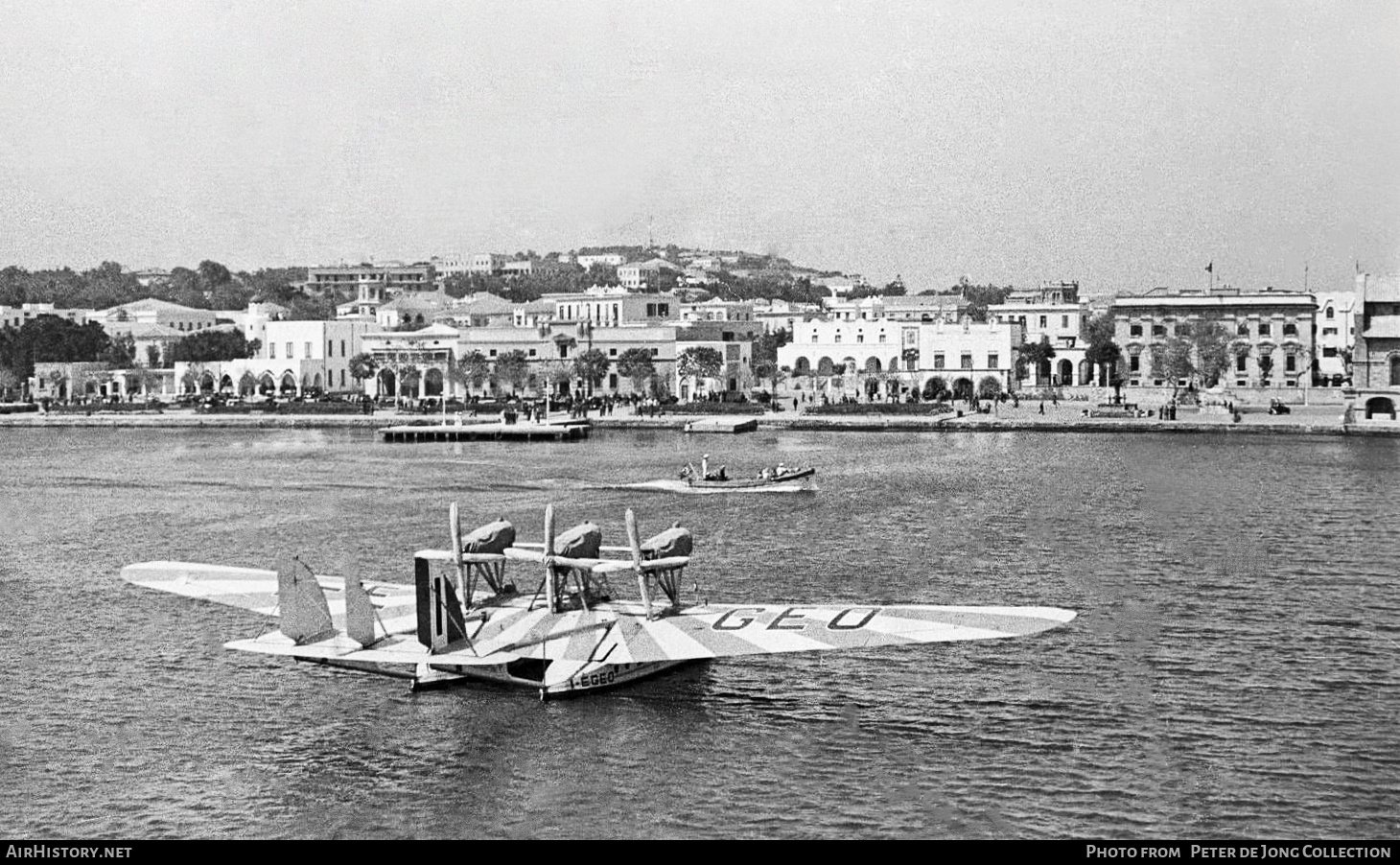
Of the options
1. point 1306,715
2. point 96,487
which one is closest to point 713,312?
point 96,487

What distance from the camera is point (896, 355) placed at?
4742 inches

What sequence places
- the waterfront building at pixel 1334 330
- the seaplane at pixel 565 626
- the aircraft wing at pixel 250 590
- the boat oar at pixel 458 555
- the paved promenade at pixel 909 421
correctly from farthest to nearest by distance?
the waterfront building at pixel 1334 330 < the paved promenade at pixel 909 421 < the aircraft wing at pixel 250 590 < the boat oar at pixel 458 555 < the seaplane at pixel 565 626

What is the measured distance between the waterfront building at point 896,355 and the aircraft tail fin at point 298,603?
90.4 metres

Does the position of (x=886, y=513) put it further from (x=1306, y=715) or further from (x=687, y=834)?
(x=687, y=834)

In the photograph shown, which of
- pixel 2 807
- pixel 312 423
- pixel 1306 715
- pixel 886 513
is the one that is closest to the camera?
pixel 2 807

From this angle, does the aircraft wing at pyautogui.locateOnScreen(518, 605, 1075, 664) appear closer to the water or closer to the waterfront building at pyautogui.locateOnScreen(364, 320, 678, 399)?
the water

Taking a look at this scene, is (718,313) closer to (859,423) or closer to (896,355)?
(896,355)

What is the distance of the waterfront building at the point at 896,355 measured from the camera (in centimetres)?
11794

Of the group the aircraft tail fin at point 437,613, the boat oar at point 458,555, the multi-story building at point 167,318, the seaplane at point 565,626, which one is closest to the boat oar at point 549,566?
the seaplane at point 565,626

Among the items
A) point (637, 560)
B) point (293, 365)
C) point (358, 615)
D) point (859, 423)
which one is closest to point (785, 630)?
point (637, 560)

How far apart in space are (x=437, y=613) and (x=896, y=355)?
93940 millimetres

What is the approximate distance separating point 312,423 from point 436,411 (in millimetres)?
8416

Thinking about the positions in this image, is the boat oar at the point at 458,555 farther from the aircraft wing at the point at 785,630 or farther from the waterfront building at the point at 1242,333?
the waterfront building at the point at 1242,333
